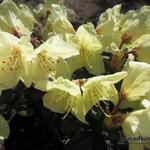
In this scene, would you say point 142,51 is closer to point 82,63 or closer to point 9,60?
point 82,63

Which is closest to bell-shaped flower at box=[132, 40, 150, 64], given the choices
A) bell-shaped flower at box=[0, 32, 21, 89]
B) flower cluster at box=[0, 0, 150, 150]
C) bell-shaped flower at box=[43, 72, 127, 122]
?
flower cluster at box=[0, 0, 150, 150]

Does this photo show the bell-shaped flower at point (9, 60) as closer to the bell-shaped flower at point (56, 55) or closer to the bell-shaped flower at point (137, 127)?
the bell-shaped flower at point (56, 55)

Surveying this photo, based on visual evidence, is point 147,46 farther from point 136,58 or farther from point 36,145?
→ point 36,145

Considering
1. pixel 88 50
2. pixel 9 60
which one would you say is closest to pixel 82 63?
pixel 88 50

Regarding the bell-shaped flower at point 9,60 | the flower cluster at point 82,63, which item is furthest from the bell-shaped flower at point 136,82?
the bell-shaped flower at point 9,60

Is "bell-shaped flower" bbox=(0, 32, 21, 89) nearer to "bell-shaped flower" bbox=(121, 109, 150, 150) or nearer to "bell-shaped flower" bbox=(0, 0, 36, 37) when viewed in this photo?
"bell-shaped flower" bbox=(0, 0, 36, 37)

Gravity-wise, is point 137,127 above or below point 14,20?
below
